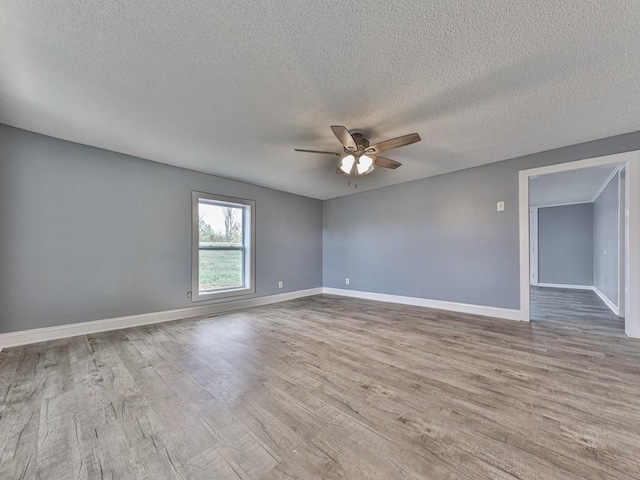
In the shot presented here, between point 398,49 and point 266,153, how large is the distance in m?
2.18

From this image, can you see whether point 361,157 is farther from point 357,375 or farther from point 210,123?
point 357,375

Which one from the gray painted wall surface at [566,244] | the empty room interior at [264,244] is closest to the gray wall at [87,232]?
the empty room interior at [264,244]

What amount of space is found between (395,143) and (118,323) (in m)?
4.10

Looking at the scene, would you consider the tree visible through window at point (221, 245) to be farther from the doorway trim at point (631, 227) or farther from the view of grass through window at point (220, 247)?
the doorway trim at point (631, 227)

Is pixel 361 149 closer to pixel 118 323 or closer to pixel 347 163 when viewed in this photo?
pixel 347 163

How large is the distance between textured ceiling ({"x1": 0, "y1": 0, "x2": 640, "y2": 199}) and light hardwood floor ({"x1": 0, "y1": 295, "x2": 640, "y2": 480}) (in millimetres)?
2326

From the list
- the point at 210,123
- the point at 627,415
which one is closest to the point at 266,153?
the point at 210,123

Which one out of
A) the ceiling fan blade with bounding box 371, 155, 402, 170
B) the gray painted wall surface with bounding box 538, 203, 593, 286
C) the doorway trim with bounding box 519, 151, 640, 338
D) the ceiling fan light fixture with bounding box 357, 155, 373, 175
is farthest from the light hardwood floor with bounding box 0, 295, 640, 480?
the gray painted wall surface with bounding box 538, 203, 593, 286

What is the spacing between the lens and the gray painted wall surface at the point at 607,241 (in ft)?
14.2

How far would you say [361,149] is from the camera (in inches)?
114

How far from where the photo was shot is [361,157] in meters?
3.02

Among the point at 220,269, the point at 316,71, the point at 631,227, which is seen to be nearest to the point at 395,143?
the point at 316,71

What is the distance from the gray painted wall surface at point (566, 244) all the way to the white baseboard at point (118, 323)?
24.9ft

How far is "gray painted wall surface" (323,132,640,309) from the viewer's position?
12.6 feet
